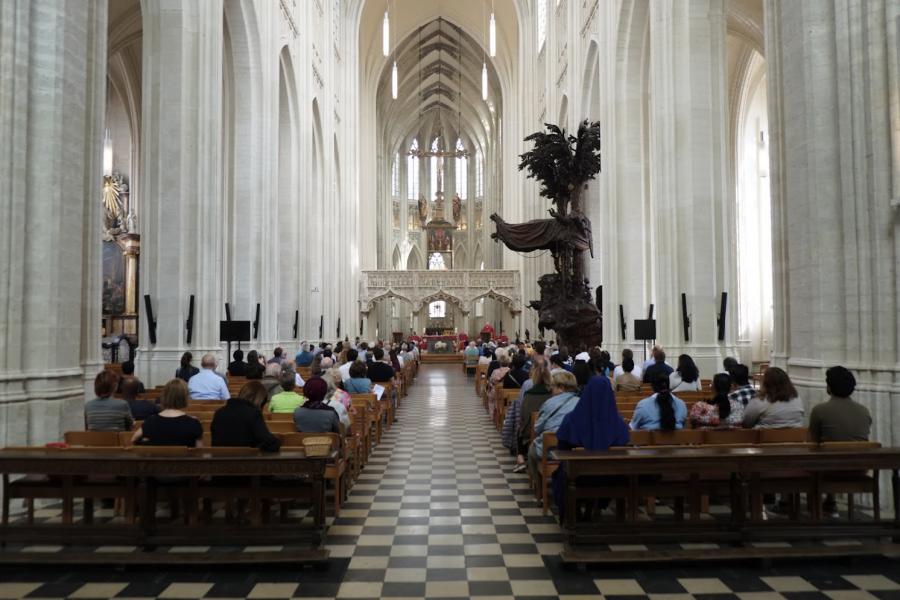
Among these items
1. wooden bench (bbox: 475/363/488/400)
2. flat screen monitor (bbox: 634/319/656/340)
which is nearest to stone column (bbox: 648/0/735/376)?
flat screen monitor (bbox: 634/319/656/340)

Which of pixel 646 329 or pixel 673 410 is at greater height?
pixel 646 329

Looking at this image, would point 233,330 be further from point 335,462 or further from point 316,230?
point 316,230

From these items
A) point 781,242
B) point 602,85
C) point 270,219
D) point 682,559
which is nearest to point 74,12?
point 682,559

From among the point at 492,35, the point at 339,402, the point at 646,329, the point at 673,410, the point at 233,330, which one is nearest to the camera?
the point at 673,410

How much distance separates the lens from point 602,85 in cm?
1739

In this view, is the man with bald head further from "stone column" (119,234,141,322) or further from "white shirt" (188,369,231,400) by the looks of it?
"stone column" (119,234,141,322)

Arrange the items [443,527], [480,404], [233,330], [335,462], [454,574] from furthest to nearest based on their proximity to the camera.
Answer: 1. [480,404]
2. [233,330]
3. [335,462]
4. [443,527]
5. [454,574]

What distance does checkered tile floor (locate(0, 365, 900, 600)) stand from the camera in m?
4.48

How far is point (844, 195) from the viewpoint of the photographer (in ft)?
23.0

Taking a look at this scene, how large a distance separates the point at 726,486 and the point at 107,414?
540cm

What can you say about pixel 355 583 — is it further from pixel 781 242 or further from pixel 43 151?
pixel 781 242

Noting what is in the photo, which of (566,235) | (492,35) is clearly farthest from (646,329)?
(492,35)

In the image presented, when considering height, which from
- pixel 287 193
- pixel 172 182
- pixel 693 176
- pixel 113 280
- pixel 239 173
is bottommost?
pixel 113 280

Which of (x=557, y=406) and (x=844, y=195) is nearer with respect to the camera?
(x=557, y=406)
